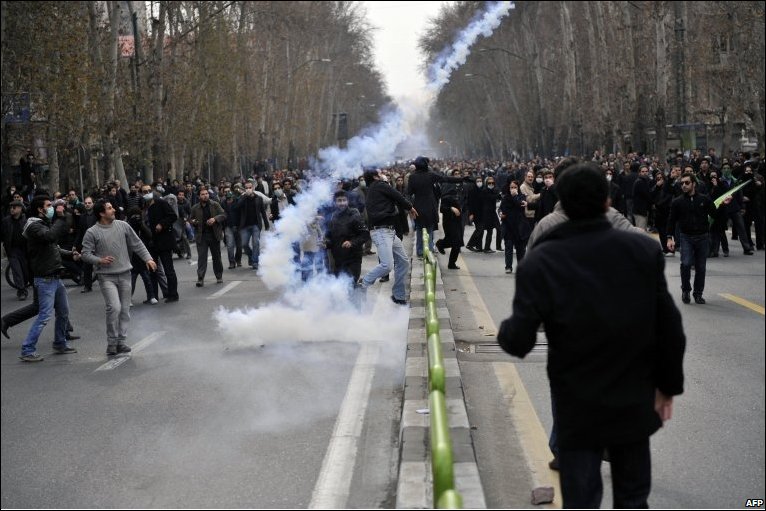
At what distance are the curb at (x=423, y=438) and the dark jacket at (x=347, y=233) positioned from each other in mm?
2250

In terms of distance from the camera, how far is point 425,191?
1677 cm

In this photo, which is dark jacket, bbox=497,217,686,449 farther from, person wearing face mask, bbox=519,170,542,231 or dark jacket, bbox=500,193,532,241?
dark jacket, bbox=500,193,532,241

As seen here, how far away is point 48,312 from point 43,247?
687 mm

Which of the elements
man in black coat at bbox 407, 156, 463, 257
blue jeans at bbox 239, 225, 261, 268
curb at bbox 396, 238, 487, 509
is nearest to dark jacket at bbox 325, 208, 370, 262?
curb at bbox 396, 238, 487, 509

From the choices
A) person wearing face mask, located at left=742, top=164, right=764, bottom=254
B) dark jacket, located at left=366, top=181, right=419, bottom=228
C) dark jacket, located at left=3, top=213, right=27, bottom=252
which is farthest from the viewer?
person wearing face mask, located at left=742, top=164, right=764, bottom=254

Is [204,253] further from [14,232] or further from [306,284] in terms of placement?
[306,284]

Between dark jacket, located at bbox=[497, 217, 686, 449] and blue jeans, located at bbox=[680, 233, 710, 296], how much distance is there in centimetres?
1020

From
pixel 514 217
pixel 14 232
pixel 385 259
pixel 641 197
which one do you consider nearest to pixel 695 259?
pixel 385 259

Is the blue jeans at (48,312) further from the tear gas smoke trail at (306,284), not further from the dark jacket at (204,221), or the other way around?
the dark jacket at (204,221)

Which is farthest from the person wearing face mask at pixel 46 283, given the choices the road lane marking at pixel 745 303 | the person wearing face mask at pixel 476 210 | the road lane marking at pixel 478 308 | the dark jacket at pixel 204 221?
the person wearing face mask at pixel 476 210

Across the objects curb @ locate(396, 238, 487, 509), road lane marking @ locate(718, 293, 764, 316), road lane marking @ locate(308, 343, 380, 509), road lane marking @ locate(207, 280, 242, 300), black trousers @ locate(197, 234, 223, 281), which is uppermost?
black trousers @ locate(197, 234, 223, 281)

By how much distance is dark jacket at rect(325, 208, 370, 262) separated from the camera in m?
12.8

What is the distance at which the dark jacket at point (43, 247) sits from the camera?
446 inches

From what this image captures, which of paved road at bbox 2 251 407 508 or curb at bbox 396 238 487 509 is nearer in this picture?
curb at bbox 396 238 487 509
